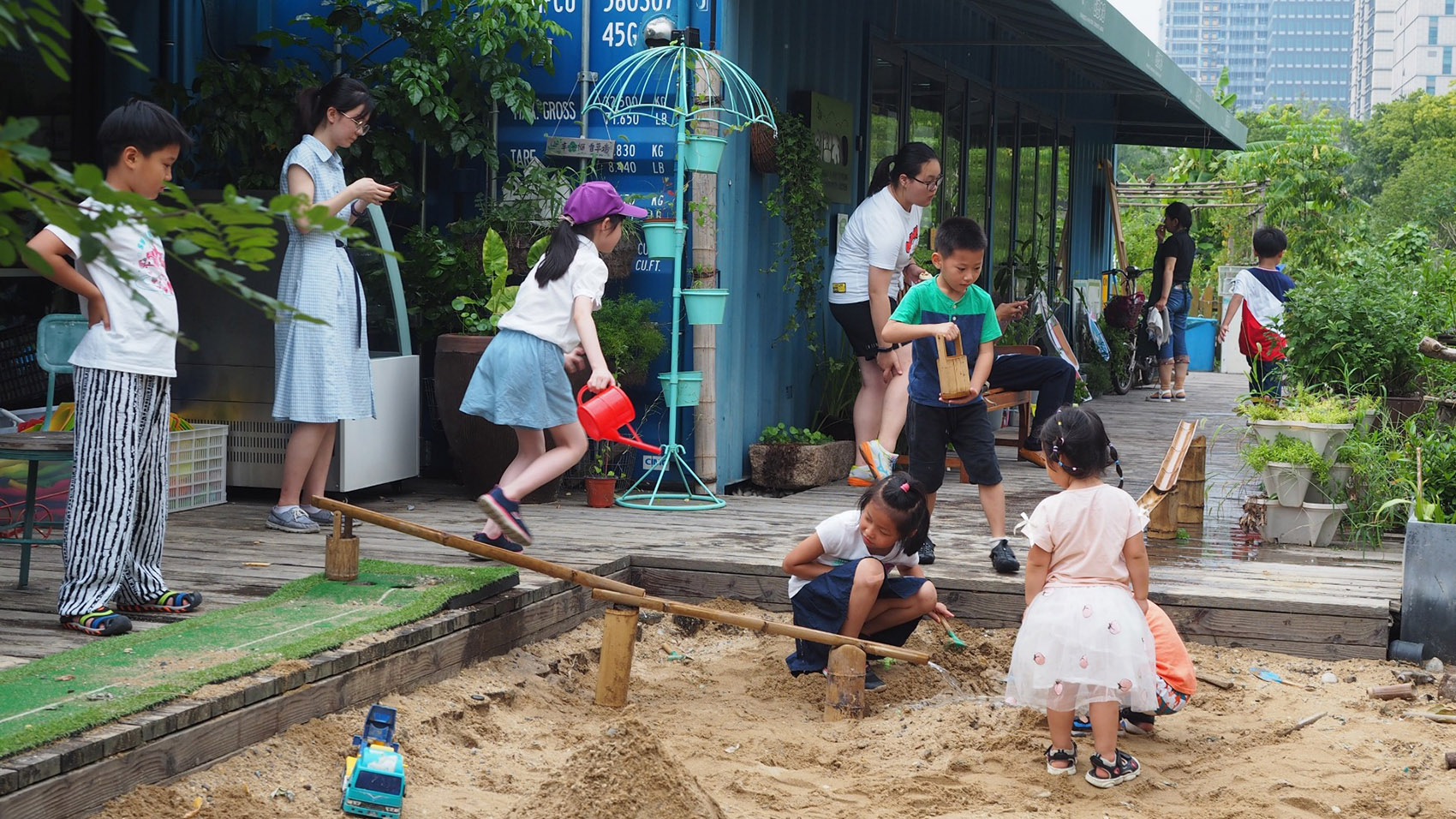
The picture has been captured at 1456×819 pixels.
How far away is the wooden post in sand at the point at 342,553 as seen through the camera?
4.77 meters

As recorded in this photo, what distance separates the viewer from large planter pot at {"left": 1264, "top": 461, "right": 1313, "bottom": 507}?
621 centimetres

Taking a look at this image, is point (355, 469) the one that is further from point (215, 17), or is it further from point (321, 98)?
point (215, 17)

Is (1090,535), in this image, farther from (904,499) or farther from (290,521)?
(290,521)

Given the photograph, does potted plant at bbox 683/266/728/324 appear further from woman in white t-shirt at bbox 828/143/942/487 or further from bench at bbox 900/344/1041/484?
bench at bbox 900/344/1041/484

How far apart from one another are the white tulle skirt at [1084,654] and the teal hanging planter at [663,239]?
3.35 metres

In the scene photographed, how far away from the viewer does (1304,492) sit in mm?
6273

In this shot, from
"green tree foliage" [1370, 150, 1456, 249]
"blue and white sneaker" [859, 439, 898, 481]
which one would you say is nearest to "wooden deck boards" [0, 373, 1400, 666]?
"blue and white sneaker" [859, 439, 898, 481]

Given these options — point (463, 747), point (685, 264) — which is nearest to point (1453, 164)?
point (685, 264)

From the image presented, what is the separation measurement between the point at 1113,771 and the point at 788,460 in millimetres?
4036

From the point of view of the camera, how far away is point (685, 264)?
7.21m

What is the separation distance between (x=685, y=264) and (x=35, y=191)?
5.58m

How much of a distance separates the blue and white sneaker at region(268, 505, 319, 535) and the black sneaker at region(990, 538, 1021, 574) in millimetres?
2820

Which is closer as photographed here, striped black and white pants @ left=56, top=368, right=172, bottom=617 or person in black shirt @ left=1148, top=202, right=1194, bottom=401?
striped black and white pants @ left=56, top=368, right=172, bottom=617

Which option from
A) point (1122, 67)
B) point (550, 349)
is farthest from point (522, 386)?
point (1122, 67)
